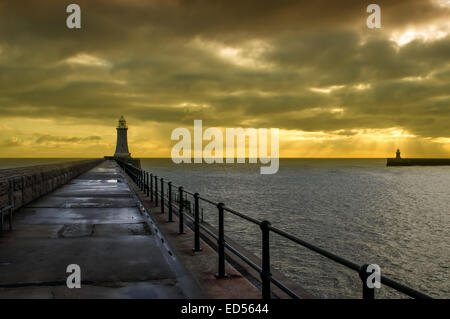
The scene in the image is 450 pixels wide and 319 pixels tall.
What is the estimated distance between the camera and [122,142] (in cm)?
12181

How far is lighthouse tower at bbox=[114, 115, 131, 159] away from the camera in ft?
398

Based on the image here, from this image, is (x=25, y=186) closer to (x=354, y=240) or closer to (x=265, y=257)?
(x=265, y=257)

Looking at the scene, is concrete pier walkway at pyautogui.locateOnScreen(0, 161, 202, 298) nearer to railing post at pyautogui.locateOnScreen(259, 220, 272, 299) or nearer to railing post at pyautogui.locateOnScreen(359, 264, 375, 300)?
railing post at pyautogui.locateOnScreen(259, 220, 272, 299)

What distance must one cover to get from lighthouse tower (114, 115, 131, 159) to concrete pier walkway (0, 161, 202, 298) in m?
113

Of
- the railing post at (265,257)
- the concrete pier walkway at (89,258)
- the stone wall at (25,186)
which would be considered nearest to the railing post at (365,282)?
the railing post at (265,257)

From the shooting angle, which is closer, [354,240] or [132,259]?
Result: [132,259]

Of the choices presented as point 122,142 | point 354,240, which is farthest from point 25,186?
point 122,142

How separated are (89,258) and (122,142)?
392 ft

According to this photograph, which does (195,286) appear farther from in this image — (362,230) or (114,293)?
(362,230)

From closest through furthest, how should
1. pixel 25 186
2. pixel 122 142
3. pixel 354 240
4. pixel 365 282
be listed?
1. pixel 365 282
2. pixel 25 186
3. pixel 354 240
4. pixel 122 142

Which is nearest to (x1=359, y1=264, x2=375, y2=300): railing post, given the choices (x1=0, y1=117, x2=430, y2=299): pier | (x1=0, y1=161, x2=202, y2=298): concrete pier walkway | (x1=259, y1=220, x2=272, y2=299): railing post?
(x1=0, y1=117, x2=430, y2=299): pier

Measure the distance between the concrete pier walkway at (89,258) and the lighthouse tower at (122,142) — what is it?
372 feet

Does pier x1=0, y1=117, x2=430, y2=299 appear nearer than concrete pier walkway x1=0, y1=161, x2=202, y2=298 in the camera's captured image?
Yes

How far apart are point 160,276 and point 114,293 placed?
901 millimetres
